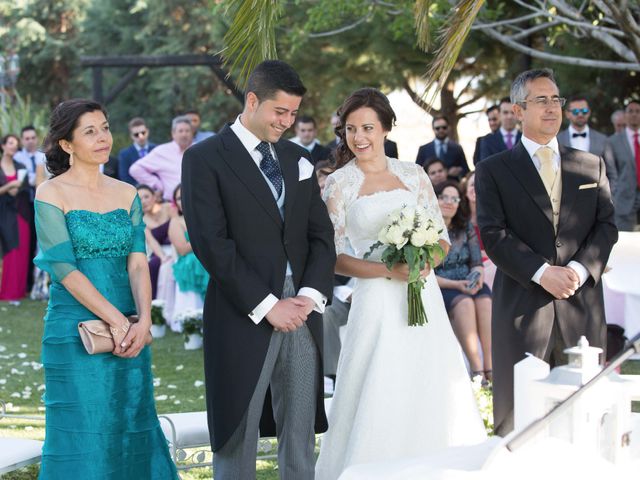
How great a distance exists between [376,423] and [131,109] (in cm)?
2656

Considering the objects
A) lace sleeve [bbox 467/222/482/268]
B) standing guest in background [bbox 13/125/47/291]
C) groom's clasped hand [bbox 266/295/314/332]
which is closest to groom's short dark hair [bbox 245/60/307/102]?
groom's clasped hand [bbox 266/295/314/332]

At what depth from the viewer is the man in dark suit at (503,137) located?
11742mm

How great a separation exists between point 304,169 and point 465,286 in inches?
160

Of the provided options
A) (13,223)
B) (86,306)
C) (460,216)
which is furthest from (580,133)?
(13,223)

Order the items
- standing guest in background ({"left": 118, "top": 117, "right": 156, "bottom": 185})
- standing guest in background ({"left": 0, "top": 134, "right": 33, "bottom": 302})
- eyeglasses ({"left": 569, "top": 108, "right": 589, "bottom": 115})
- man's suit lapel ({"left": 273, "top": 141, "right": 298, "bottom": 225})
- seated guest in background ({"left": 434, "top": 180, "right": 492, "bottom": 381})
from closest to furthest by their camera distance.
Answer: man's suit lapel ({"left": 273, "top": 141, "right": 298, "bottom": 225})
seated guest in background ({"left": 434, "top": 180, "right": 492, "bottom": 381})
eyeglasses ({"left": 569, "top": 108, "right": 589, "bottom": 115})
standing guest in background ({"left": 118, "top": 117, "right": 156, "bottom": 185})
standing guest in background ({"left": 0, "top": 134, "right": 33, "bottom": 302})

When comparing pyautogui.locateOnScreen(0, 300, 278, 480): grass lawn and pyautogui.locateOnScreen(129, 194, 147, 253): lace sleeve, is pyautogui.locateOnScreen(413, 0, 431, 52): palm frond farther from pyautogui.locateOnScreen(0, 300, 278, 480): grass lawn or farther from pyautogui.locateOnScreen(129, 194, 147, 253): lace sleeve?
pyautogui.locateOnScreen(0, 300, 278, 480): grass lawn

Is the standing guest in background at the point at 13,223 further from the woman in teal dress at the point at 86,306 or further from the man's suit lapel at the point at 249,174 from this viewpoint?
the man's suit lapel at the point at 249,174

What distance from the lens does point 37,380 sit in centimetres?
932

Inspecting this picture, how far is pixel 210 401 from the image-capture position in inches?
182

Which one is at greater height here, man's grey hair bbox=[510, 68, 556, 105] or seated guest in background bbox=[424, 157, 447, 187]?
man's grey hair bbox=[510, 68, 556, 105]

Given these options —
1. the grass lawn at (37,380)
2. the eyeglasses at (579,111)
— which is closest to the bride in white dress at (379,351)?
the grass lawn at (37,380)

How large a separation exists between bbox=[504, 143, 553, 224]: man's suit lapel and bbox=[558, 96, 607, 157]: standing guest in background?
6.07 m

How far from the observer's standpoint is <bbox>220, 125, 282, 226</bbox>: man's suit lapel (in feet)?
15.0

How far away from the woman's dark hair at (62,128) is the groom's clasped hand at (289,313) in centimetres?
130
